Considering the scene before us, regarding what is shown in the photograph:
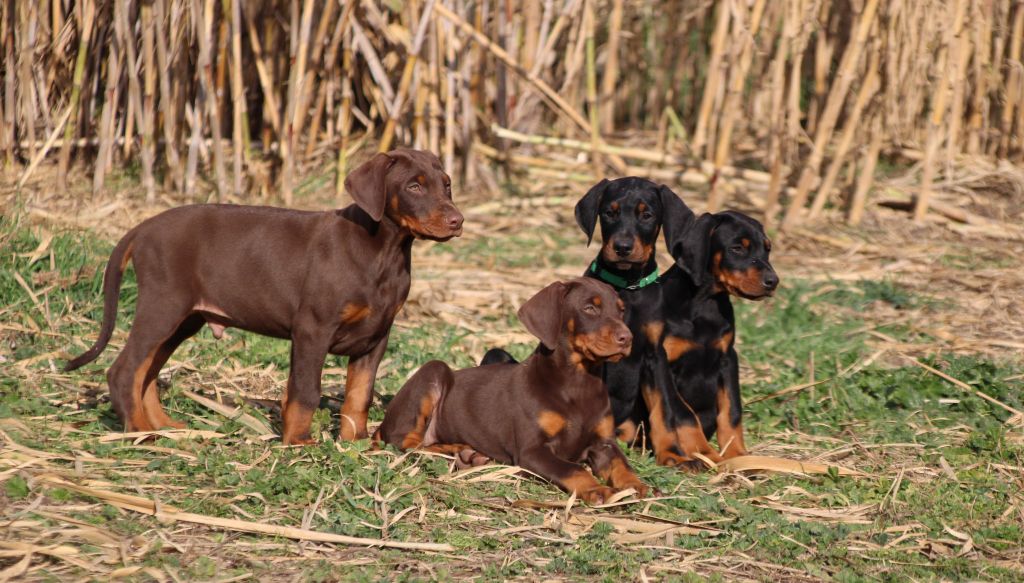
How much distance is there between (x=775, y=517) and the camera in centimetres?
470

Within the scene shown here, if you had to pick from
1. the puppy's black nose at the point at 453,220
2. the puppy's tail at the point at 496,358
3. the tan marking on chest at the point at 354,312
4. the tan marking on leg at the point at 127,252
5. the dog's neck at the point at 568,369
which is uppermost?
the puppy's black nose at the point at 453,220

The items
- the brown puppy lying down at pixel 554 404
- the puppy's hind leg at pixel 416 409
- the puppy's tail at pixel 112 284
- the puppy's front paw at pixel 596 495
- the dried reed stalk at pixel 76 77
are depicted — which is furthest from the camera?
the dried reed stalk at pixel 76 77

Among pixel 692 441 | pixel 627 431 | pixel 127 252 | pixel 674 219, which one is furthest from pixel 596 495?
pixel 127 252

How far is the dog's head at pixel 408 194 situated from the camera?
16.4ft

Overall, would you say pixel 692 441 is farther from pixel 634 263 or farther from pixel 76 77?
pixel 76 77

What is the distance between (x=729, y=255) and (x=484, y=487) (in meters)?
1.61

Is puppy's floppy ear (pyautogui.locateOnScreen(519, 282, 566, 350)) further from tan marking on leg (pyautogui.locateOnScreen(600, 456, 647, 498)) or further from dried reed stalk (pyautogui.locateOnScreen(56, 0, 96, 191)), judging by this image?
dried reed stalk (pyautogui.locateOnScreen(56, 0, 96, 191))

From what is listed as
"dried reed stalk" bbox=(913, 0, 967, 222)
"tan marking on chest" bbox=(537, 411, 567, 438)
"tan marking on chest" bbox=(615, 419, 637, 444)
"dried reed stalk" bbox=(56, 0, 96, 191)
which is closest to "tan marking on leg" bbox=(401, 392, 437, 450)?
"tan marking on chest" bbox=(537, 411, 567, 438)

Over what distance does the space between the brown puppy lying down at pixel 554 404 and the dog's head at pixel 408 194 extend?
544 mm

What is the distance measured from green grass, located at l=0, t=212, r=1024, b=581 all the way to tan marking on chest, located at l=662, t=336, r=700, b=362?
0.51m

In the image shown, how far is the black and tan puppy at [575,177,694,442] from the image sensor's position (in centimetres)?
567

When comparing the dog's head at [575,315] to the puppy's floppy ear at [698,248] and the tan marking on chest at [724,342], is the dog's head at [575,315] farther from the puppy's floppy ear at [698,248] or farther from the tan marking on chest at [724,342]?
the tan marking on chest at [724,342]

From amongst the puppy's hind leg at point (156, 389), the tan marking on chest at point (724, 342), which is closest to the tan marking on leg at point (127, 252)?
the puppy's hind leg at point (156, 389)

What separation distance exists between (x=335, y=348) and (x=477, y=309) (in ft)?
8.77
